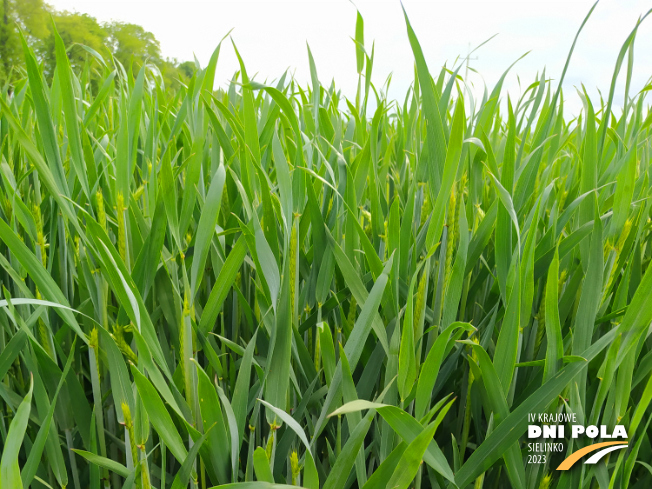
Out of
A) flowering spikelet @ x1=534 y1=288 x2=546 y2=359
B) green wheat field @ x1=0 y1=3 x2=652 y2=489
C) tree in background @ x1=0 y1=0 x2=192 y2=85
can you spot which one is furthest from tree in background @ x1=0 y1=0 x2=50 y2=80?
flowering spikelet @ x1=534 y1=288 x2=546 y2=359

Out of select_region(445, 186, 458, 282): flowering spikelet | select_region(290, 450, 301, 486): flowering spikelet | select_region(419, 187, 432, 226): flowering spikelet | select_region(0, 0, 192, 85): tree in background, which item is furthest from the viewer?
select_region(0, 0, 192, 85): tree in background

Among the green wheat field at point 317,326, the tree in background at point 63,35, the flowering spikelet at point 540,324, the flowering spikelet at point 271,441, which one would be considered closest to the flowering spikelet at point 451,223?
the green wheat field at point 317,326

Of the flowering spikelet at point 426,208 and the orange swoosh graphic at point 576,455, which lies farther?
the flowering spikelet at point 426,208

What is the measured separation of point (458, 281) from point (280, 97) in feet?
0.90

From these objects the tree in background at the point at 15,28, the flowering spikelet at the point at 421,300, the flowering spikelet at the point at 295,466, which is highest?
the tree in background at the point at 15,28

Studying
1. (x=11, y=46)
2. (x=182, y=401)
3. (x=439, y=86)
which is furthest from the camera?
(x=11, y=46)

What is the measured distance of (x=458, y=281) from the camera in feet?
1.52

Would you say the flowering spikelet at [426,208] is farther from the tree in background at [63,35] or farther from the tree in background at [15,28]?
the tree in background at [15,28]

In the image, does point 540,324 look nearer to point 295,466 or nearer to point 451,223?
point 451,223

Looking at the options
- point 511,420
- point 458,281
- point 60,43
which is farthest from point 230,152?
point 511,420

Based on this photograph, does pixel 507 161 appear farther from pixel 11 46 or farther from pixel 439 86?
pixel 11 46

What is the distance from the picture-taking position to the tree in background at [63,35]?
51.9 feet

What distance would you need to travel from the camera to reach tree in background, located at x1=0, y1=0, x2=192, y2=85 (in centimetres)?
1581

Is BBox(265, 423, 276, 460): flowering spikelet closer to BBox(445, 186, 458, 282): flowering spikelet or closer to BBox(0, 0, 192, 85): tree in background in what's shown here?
BBox(445, 186, 458, 282): flowering spikelet
